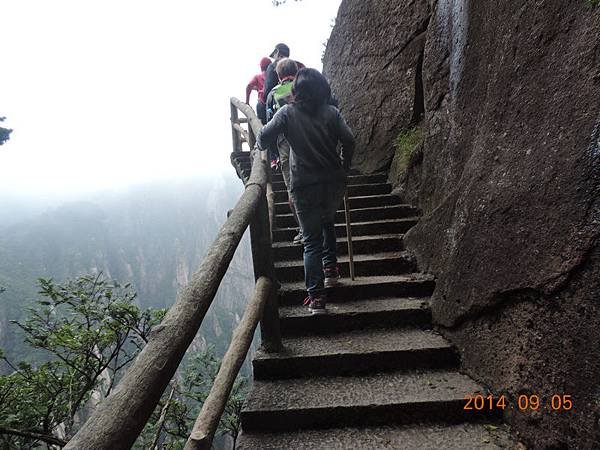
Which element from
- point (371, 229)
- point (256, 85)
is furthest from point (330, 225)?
point (256, 85)

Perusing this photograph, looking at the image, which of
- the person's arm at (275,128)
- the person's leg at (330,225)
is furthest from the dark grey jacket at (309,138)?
the person's leg at (330,225)

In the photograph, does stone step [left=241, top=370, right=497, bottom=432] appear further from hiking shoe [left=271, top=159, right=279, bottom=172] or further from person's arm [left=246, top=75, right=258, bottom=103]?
person's arm [left=246, top=75, right=258, bottom=103]

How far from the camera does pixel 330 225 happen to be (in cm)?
286

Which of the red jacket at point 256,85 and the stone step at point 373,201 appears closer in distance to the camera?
the stone step at point 373,201

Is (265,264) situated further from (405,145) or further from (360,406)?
(405,145)

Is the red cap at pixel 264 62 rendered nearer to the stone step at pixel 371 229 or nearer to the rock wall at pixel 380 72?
the rock wall at pixel 380 72

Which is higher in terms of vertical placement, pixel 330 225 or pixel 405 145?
pixel 405 145

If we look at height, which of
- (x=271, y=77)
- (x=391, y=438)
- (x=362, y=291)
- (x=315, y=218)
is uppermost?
(x=271, y=77)

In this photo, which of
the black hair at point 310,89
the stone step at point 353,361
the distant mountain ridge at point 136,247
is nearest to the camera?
the stone step at point 353,361

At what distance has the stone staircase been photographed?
5.85 feet

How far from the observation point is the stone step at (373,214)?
3914 mm

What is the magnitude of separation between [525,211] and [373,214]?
2255mm

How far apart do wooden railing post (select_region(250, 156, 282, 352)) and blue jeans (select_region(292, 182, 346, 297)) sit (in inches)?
16.2

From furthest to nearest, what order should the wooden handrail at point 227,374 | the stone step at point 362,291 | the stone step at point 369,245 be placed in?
1. the stone step at point 369,245
2. the stone step at point 362,291
3. the wooden handrail at point 227,374
